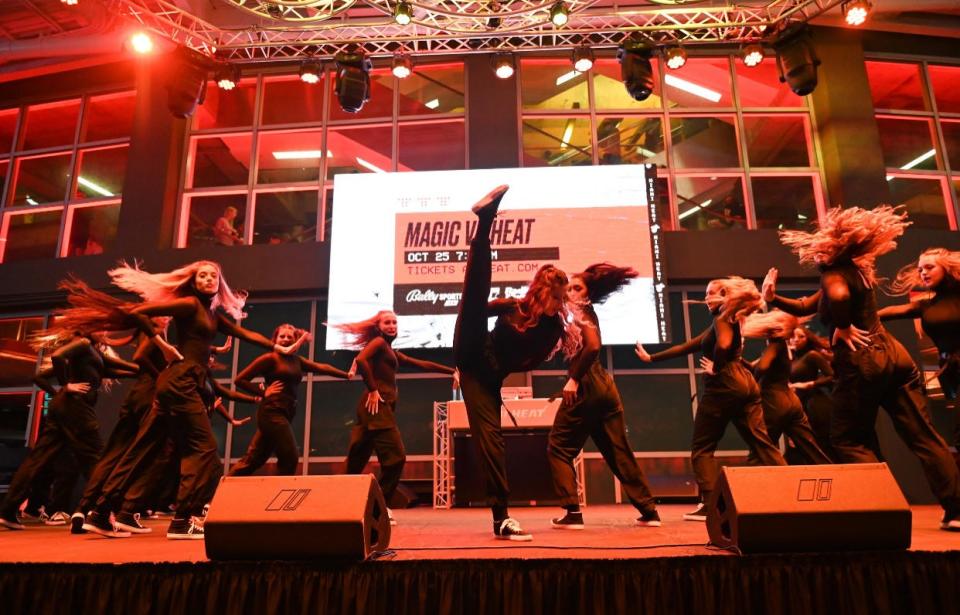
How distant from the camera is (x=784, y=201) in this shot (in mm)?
9984

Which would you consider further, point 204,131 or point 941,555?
point 204,131

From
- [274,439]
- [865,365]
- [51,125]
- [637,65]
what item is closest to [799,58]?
[637,65]

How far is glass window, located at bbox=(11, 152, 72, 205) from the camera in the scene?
11.3 m

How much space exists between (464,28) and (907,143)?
741 cm

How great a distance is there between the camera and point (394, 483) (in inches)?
204

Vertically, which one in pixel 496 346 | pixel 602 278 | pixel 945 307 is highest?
pixel 602 278

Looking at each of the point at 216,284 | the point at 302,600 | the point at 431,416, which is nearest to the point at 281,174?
the point at 431,416

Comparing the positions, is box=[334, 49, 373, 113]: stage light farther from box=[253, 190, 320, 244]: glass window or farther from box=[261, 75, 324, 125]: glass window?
box=[261, 75, 324, 125]: glass window

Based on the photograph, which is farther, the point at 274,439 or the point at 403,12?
the point at 403,12

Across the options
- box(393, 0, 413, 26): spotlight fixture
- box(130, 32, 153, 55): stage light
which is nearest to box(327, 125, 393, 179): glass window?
box(393, 0, 413, 26): spotlight fixture

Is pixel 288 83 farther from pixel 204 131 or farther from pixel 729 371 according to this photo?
pixel 729 371

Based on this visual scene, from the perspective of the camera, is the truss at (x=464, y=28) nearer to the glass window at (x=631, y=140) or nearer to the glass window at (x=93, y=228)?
the glass window at (x=631, y=140)

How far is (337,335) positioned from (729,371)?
5.46 meters

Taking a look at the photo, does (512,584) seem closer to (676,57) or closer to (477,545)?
(477,545)
